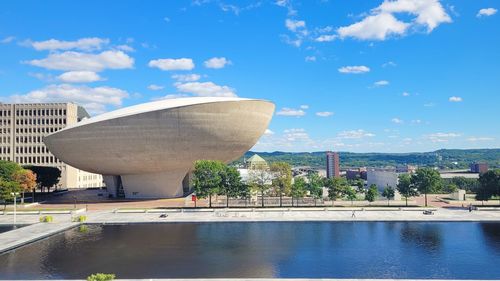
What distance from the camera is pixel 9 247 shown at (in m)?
31.8

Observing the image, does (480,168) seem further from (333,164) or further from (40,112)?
(40,112)

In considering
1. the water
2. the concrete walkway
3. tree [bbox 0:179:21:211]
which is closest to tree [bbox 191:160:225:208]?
the water

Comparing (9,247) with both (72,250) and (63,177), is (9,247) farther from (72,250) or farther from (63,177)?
(63,177)

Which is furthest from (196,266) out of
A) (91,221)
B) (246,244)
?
(91,221)

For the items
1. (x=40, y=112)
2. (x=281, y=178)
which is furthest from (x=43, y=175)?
(x=281, y=178)

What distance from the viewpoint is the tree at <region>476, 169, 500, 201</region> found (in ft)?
184

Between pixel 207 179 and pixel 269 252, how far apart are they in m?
27.1

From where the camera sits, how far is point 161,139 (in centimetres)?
6125

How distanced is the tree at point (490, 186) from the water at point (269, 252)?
17804 mm

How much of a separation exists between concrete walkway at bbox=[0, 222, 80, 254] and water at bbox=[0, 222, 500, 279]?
43.0 inches

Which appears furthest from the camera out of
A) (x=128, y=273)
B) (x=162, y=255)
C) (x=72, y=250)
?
(x=72, y=250)

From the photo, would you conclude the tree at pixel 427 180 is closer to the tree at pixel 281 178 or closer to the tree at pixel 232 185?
the tree at pixel 281 178

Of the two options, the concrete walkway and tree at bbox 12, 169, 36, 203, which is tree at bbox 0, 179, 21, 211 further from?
the concrete walkway

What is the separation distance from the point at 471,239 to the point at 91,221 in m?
40.6
